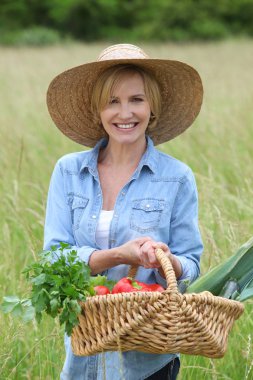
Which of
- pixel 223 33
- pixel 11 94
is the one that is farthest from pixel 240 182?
pixel 223 33

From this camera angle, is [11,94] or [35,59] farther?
[35,59]

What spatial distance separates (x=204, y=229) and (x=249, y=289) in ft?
4.19

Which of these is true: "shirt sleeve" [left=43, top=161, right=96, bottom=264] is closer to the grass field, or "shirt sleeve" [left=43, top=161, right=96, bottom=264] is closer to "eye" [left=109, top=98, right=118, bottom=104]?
"eye" [left=109, top=98, right=118, bottom=104]

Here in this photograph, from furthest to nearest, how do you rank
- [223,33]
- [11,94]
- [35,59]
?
[223,33] < [35,59] < [11,94]

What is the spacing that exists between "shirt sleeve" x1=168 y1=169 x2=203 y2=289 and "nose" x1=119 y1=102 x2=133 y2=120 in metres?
0.26

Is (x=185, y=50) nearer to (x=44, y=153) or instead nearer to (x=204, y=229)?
(x=44, y=153)

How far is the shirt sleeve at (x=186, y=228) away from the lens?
2.90m

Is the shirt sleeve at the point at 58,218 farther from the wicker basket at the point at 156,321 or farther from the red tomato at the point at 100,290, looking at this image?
the wicker basket at the point at 156,321

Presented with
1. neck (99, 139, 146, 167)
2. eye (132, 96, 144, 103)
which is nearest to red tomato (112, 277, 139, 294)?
neck (99, 139, 146, 167)

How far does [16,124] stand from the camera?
7.71 metres

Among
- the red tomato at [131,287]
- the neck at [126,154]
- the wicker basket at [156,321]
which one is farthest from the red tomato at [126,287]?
the neck at [126,154]

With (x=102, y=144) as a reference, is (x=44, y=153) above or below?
below

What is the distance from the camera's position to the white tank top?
288cm

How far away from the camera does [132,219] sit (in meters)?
2.86
